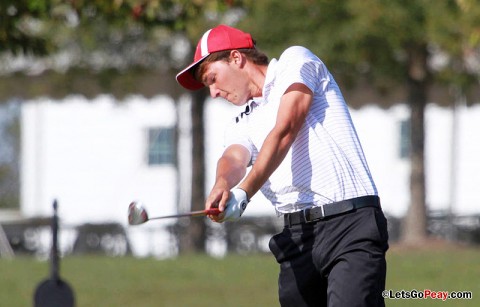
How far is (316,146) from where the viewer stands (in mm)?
5941

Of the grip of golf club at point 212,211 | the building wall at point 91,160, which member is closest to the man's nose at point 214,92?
the grip of golf club at point 212,211

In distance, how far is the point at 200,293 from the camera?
1636cm

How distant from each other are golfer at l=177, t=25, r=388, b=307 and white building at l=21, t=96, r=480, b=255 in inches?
1056

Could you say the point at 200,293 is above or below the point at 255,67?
below

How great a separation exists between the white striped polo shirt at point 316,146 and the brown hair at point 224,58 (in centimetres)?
9

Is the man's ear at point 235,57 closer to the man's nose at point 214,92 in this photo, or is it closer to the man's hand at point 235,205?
the man's nose at point 214,92

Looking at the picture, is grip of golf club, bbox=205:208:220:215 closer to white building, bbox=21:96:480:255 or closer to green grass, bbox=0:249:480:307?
green grass, bbox=0:249:480:307

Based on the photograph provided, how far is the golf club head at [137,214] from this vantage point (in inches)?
213

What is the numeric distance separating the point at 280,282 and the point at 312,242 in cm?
32

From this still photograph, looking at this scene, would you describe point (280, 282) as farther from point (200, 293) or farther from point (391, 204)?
point (391, 204)

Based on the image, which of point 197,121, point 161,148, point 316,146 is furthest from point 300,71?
point 161,148

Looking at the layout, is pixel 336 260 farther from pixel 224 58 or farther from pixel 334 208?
pixel 224 58

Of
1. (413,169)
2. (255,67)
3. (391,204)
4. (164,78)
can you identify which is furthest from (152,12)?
(391,204)

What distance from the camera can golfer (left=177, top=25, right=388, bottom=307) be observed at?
19.1 feet
